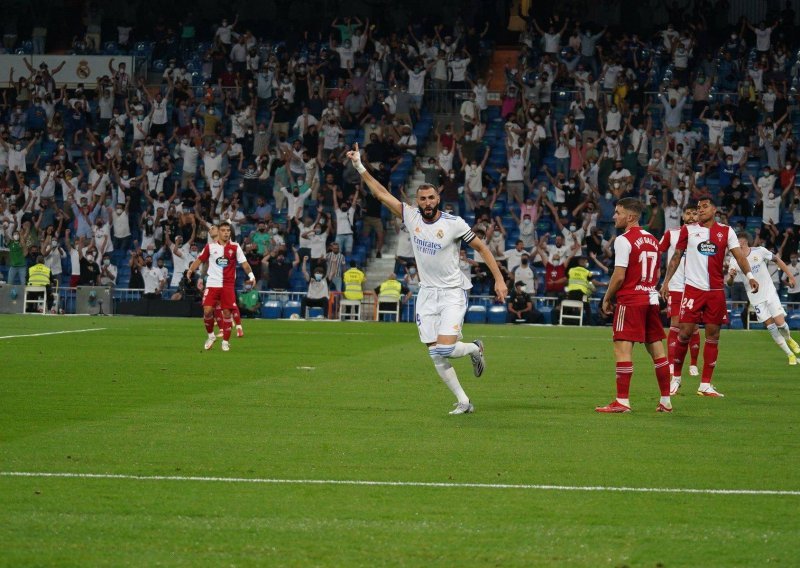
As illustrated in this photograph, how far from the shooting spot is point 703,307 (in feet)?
52.5

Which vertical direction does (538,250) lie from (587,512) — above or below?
above

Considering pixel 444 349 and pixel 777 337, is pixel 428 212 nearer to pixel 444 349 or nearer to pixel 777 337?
pixel 444 349

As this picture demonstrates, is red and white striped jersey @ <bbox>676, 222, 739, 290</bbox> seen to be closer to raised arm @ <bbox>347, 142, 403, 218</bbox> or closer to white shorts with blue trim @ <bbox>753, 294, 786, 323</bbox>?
raised arm @ <bbox>347, 142, 403, 218</bbox>

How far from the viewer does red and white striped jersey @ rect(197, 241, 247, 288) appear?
23.8 m

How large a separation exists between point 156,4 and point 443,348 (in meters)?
39.6

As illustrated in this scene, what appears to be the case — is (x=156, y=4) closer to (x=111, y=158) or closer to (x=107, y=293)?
(x=111, y=158)

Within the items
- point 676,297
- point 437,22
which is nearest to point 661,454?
point 676,297

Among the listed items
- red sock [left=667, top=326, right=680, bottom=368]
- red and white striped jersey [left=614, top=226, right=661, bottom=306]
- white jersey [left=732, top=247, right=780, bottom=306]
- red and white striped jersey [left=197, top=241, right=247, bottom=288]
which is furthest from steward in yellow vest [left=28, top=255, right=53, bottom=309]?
red and white striped jersey [left=614, top=226, right=661, bottom=306]

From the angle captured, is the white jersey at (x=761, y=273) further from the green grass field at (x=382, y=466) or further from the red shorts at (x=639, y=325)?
the red shorts at (x=639, y=325)

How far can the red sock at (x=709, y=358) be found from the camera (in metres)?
16.1

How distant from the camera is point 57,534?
7422 mm

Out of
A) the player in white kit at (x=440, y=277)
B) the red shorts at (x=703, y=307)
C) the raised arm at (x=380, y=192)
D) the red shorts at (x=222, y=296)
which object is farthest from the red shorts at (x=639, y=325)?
the red shorts at (x=222, y=296)

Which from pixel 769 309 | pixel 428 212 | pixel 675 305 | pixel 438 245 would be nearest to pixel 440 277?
pixel 438 245

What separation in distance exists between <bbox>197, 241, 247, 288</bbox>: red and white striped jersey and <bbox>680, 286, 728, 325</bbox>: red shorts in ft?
33.9
